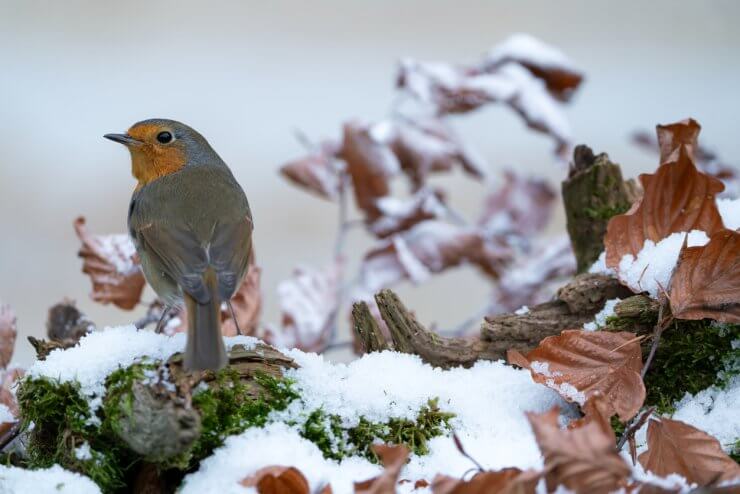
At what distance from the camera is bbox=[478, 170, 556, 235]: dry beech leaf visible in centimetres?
277

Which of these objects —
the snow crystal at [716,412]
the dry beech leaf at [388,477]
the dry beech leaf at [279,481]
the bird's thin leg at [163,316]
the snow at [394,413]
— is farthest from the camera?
the bird's thin leg at [163,316]

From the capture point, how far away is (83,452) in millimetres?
1170

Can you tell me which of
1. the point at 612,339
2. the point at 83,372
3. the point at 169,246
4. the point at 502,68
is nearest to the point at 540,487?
the point at 612,339

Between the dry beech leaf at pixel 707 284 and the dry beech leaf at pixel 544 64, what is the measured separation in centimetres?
108

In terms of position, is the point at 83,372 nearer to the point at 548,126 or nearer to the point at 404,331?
the point at 404,331

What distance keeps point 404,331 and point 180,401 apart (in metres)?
0.56

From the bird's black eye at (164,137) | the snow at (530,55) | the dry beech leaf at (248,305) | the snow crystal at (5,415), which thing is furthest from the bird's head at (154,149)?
the snow at (530,55)

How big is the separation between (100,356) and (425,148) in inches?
50.6

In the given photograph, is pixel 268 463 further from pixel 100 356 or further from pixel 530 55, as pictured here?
pixel 530 55

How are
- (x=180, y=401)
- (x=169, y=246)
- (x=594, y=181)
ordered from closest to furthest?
Result: 1. (x=180, y=401)
2. (x=169, y=246)
3. (x=594, y=181)

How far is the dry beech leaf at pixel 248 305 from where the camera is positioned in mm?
1934

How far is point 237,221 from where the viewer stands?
1.79 metres

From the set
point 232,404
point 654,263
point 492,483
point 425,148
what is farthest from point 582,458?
point 425,148

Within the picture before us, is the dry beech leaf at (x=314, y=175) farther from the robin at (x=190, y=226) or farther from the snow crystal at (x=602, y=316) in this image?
the snow crystal at (x=602, y=316)
